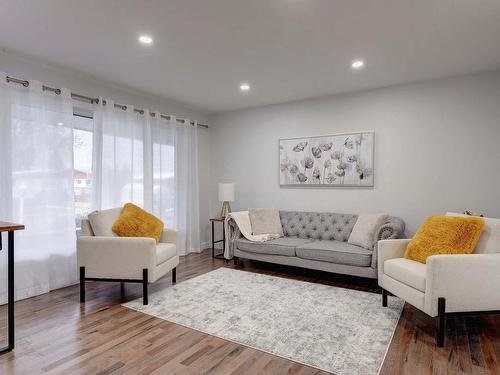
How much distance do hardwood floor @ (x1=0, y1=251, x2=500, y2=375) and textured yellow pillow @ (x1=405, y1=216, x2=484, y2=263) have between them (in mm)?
580

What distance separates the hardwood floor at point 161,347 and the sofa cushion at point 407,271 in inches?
14.3

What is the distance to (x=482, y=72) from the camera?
12.0 ft

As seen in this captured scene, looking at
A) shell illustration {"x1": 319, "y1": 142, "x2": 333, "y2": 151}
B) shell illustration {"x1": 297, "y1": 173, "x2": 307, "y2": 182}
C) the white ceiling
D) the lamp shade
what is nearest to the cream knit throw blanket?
the lamp shade

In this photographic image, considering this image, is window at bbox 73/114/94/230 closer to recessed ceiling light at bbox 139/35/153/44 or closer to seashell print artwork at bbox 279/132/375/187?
recessed ceiling light at bbox 139/35/153/44

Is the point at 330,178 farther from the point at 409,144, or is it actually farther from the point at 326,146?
the point at 409,144

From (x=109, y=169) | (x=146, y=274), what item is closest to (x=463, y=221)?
(x=146, y=274)

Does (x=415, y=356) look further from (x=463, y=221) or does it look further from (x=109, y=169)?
(x=109, y=169)

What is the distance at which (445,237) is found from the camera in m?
2.69

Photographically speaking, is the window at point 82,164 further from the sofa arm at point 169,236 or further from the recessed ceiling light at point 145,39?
the recessed ceiling light at point 145,39

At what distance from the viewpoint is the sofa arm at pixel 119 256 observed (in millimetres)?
3119

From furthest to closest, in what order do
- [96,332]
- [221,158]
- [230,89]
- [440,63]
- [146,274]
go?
[221,158] → [230,89] → [440,63] → [146,274] → [96,332]

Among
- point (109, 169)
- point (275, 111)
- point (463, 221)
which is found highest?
point (275, 111)

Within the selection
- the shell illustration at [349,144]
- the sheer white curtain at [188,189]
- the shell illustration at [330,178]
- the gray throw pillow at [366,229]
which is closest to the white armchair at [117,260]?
the sheer white curtain at [188,189]

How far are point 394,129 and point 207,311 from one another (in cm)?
325
